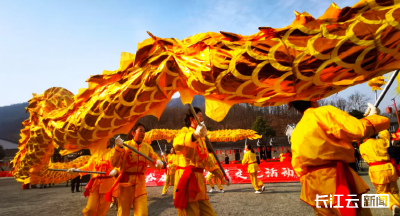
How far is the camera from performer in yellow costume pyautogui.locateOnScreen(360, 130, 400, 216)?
167 inches

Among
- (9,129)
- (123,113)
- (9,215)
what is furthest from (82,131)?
(9,129)

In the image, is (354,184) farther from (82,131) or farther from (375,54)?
(82,131)

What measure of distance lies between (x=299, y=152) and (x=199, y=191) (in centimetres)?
148

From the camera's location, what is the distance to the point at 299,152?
7.00 ft

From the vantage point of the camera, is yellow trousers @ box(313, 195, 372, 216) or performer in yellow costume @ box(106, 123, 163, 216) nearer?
yellow trousers @ box(313, 195, 372, 216)

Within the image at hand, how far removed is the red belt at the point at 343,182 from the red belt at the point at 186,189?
1514 millimetres

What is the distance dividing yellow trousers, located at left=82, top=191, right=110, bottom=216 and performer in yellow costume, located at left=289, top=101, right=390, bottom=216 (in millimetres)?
3656

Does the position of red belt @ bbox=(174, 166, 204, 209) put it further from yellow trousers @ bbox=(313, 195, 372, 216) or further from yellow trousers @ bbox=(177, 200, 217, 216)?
yellow trousers @ bbox=(313, 195, 372, 216)

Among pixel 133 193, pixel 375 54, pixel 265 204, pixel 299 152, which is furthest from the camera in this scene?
pixel 265 204

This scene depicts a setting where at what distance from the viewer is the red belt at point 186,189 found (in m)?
2.94

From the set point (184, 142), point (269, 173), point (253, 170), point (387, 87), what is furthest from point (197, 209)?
point (269, 173)

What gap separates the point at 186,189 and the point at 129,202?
1183 mm

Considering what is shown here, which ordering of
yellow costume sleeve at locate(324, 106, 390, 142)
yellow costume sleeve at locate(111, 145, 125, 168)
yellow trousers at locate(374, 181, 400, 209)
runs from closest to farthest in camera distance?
yellow costume sleeve at locate(324, 106, 390, 142), yellow costume sleeve at locate(111, 145, 125, 168), yellow trousers at locate(374, 181, 400, 209)

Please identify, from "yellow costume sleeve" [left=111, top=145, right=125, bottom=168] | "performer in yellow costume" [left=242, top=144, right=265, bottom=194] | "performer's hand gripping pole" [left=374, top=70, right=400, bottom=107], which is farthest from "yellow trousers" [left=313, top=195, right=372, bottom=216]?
"performer in yellow costume" [left=242, top=144, right=265, bottom=194]
